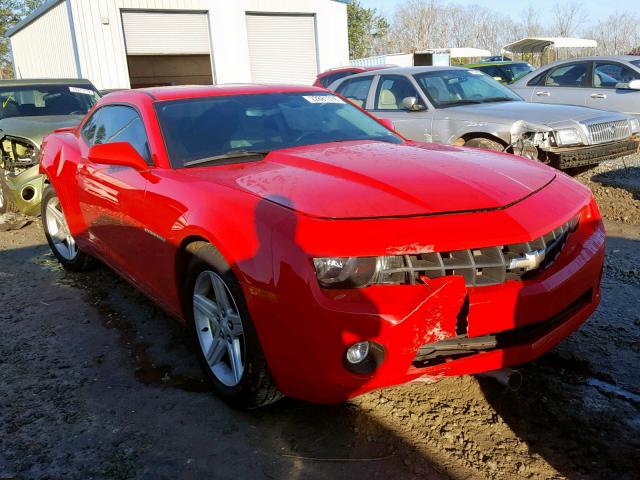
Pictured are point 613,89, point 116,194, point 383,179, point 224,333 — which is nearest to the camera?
point 383,179

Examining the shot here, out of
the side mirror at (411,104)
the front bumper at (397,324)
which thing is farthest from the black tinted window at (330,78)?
the front bumper at (397,324)

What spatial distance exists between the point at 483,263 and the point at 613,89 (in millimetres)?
8282

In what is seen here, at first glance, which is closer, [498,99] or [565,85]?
[498,99]

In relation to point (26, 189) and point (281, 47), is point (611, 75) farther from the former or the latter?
point (281, 47)

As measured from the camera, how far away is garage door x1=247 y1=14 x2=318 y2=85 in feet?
66.0

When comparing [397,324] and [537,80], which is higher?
[537,80]

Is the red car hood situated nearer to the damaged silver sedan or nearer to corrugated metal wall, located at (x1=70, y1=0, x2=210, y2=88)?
the damaged silver sedan

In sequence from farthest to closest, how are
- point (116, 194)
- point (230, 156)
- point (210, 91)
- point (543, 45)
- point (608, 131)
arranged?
point (543, 45) < point (608, 131) < point (210, 91) < point (116, 194) < point (230, 156)

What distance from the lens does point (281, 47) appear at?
20500 mm

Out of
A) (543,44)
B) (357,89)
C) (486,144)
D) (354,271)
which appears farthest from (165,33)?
(543,44)

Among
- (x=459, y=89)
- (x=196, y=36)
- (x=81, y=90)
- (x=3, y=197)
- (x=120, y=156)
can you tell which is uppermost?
(x=196, y=36)

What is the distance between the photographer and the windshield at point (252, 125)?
10.7ft

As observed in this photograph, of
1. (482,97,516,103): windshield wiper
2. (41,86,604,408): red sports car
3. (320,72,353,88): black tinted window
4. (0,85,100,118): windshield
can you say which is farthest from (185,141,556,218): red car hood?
(320,72,353,88): black tinted window

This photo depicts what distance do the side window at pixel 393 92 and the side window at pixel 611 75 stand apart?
3852mm
